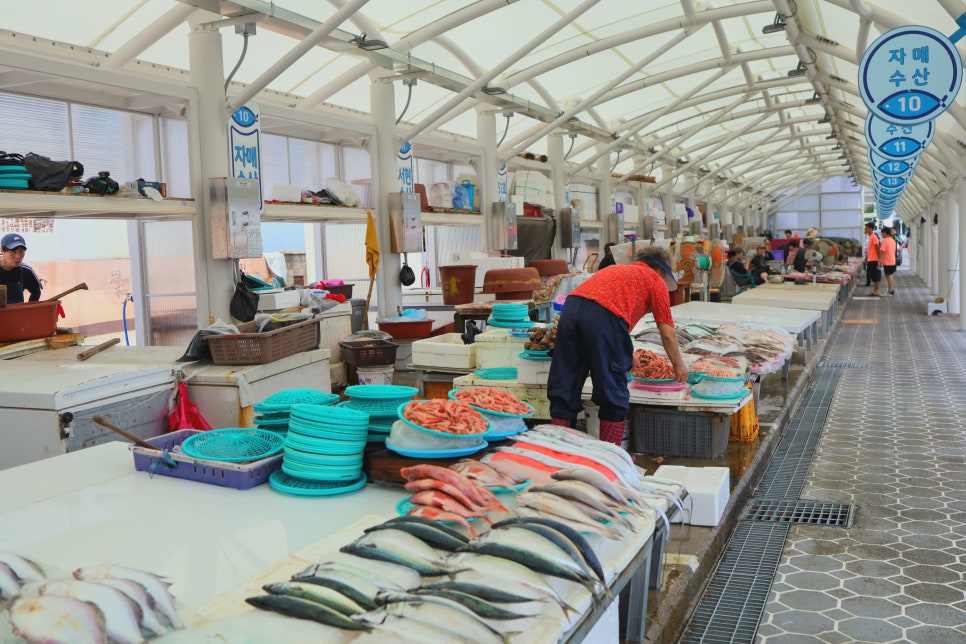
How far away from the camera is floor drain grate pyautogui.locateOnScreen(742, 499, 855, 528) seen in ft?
17.8

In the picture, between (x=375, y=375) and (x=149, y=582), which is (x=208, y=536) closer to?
(x=149, y=582)

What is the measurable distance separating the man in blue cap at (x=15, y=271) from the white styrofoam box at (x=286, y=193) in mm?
2824

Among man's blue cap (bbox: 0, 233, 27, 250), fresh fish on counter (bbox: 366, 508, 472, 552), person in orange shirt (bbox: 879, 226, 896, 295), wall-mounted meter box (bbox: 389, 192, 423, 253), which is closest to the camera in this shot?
fresh fish on counter (bbox: 366, 508, 472, 552)

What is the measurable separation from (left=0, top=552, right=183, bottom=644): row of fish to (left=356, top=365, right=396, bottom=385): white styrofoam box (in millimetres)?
5986

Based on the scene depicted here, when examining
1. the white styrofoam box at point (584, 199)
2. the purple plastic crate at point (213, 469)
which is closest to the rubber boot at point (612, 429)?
the purple plastic crate at point (213, 469)

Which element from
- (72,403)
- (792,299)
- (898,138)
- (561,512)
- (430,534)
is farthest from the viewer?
(792,299)

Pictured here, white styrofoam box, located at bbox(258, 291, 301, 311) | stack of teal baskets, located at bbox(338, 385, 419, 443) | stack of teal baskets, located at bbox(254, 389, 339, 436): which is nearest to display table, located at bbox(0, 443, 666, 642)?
stack of teal baskets, located at bbox(338, 385, 419, 443)

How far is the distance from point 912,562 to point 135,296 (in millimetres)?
9056

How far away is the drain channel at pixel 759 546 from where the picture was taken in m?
4.02

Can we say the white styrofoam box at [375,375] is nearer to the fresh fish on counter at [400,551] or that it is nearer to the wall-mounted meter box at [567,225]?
the fresh fish on counter at [400,551]

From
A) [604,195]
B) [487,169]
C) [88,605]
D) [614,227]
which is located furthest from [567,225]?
[88,605]

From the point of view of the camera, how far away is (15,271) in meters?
7.43

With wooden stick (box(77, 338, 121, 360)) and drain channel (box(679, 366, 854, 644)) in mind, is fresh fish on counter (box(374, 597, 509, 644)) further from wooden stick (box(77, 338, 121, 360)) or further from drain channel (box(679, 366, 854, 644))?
wooden stick (box(77, 338, 121, 360))

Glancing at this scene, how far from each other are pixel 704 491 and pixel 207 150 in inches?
240
